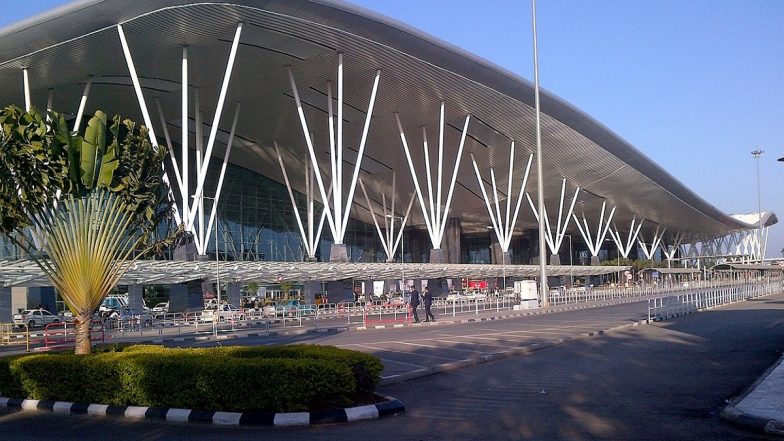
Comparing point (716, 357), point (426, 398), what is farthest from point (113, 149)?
point (716, 357)

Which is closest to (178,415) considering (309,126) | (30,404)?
(30,404)

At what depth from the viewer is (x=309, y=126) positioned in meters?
54.2

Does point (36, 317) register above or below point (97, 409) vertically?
below

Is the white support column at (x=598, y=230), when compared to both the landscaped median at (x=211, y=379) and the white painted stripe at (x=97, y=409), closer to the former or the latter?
the landscaped median at (x=211, y=379)

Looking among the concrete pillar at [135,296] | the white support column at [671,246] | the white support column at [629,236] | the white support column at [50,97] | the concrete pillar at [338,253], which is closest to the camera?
the white support column at [50,97]

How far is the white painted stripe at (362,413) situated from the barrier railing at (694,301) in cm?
2130

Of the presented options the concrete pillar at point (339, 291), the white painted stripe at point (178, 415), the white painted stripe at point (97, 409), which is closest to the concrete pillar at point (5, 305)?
the concrete pillar at point (339, 291)

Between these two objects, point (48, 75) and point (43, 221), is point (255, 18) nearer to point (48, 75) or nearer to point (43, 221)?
point (48, 75)

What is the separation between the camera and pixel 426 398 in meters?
12.7

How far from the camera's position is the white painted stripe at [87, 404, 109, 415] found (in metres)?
12.2

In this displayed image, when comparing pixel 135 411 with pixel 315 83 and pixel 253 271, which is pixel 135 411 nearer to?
pixel 253 271

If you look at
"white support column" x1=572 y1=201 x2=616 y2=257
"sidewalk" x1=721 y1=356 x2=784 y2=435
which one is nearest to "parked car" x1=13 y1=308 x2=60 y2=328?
"sidewalk" x1=721 y1=356 x2=784 y2=435

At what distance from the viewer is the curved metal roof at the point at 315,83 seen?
114ft

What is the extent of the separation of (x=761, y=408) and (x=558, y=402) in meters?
2.86
